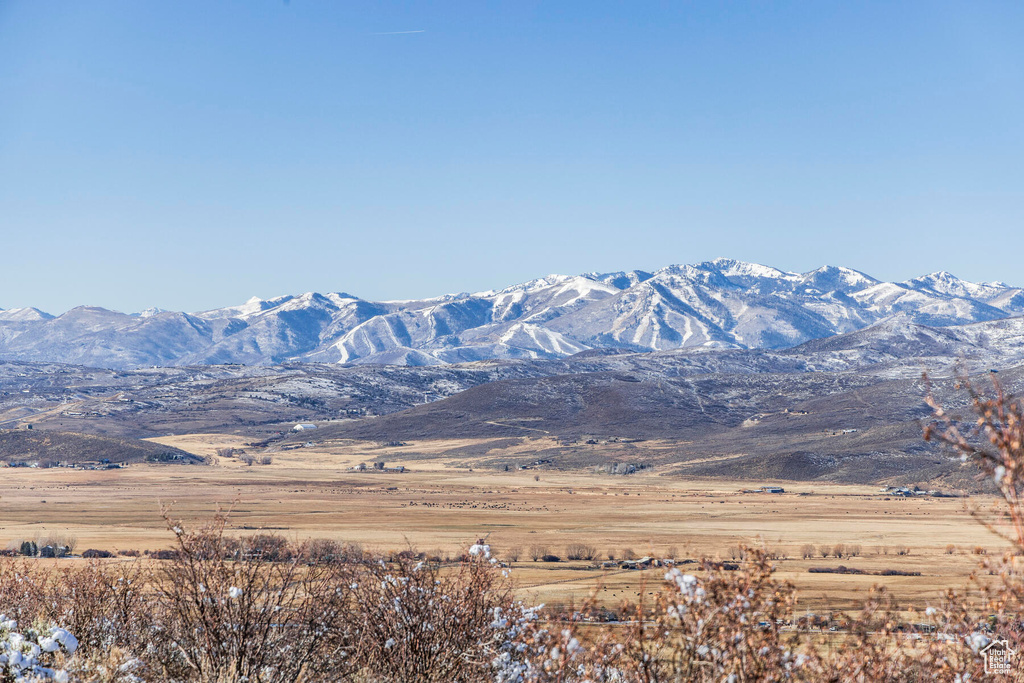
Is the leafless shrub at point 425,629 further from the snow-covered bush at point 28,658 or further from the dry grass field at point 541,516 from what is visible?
the dry grass field at point 541,516

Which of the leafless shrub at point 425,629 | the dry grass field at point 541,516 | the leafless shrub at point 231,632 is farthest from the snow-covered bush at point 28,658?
the dry grass field at point 541,516

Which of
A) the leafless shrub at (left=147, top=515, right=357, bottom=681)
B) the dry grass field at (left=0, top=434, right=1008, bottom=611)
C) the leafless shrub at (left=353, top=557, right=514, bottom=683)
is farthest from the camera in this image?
the dry grass field at (left=0, top=434, right=1008, bottom=611)

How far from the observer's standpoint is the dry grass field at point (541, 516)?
219 feet

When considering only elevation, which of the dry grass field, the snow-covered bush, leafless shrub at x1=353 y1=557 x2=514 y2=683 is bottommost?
the dry grass field

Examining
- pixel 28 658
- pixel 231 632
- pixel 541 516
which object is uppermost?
pixel 28 658

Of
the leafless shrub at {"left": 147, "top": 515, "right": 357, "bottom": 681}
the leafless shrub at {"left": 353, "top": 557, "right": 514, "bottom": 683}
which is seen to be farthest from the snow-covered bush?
the leafless shrub at {"left": 353, "top": 557, "right": 514, "bottom": 683}

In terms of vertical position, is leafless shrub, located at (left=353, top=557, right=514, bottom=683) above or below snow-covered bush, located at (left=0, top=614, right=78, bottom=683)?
below

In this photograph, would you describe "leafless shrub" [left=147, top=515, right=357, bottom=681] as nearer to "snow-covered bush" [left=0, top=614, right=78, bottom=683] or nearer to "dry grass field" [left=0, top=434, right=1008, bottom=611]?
"snow-covered bush" [left=0, top=614, right=78, bottom=683]

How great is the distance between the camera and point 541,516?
10819 centimetres

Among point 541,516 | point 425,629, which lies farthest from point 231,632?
point 541,516

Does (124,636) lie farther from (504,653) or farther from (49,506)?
(49,506)

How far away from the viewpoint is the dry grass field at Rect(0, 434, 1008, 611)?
66688 mm

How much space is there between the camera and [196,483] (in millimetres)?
139875

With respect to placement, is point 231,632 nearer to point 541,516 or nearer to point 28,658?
point 28,658
